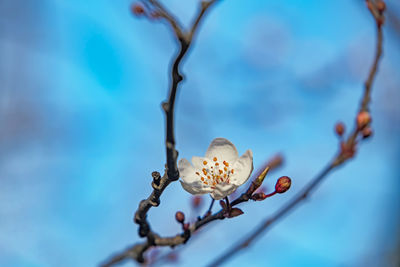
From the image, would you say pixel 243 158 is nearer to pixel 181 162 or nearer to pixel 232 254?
pixel 181 162

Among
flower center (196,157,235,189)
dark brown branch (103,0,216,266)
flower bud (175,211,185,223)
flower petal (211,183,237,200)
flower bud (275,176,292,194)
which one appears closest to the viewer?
dark brown branch (103,0,216,266)

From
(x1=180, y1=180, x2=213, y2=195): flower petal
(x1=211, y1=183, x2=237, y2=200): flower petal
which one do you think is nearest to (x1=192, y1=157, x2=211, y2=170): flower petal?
(x1=180, y1=180, x2=213, y2=195): flower petal

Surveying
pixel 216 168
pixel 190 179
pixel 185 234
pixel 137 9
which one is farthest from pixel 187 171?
pixel 137 9

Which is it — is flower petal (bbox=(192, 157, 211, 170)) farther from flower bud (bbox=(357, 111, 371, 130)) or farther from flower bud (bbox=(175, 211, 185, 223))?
flower bud (bbox=(357, 111, 371, 130))

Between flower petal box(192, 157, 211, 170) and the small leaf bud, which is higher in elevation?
the small leaf bud

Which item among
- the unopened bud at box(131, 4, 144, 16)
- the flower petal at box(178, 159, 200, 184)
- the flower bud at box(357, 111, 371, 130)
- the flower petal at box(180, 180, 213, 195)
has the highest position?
the flower bud at box(357, 111, 371, 130)

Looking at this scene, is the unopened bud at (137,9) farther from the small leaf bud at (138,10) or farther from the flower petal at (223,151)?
the flower petal at (223,151)

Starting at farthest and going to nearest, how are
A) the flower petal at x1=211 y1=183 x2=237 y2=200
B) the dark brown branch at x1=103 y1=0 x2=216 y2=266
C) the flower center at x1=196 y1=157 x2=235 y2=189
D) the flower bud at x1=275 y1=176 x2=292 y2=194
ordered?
the flower center at x1=196 y1=157 x2=235 y2=189 < the flower bud at x1=275 y1=176 x2=292 y2=194 < the flower petal at x1=211 y1=183 x2=237 y2=200 < the dark brown branch at x1=103 y1=0 x2=216 y2=266
